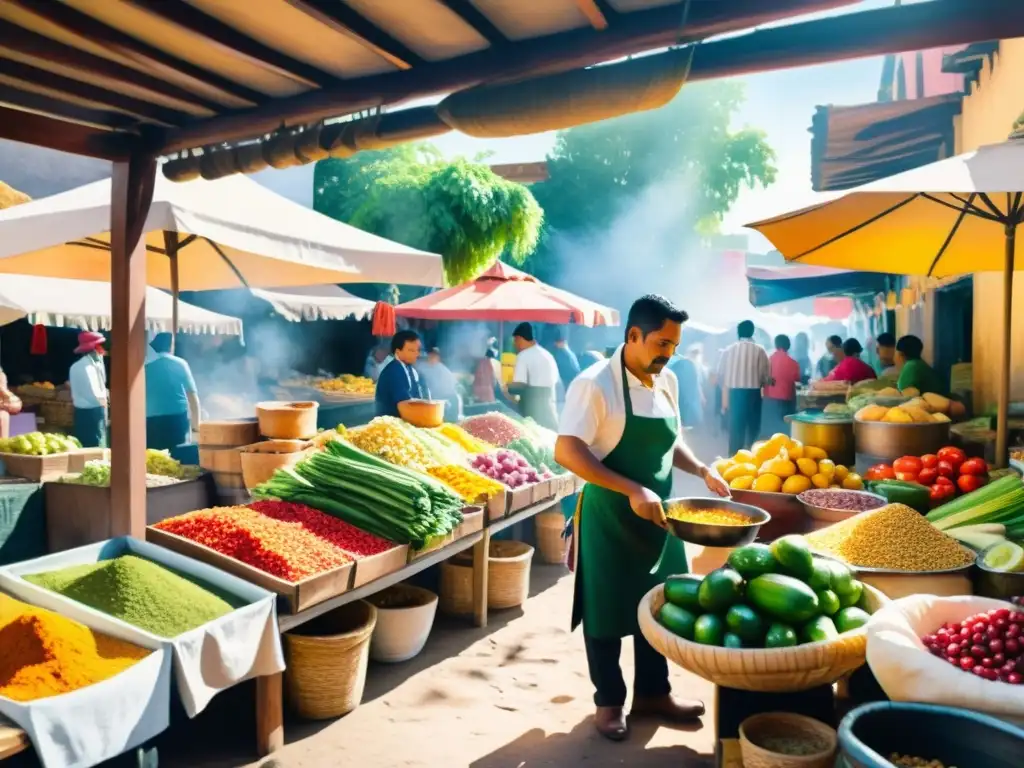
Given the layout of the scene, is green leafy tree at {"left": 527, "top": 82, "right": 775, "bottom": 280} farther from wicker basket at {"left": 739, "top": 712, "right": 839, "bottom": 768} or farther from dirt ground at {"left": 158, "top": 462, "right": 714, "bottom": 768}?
wicker basket at {"left": 739, "top": 712, "right": 839, "bottom": 768}

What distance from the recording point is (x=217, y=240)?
4074mm

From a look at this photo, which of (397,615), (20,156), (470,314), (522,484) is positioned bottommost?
(397,615)

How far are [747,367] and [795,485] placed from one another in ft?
19.9

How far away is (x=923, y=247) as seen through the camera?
17.9 feet

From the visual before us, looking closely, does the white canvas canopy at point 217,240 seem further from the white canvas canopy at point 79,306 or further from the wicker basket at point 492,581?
the white canvas canopy at point 79,306

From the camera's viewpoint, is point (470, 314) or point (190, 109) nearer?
point (190, 109)

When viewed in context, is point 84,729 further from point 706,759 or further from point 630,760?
point 706,759

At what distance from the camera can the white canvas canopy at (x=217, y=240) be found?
4.01m

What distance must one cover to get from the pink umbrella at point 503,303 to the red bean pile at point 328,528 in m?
5.47

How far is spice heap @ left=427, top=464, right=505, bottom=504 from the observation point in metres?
5.02

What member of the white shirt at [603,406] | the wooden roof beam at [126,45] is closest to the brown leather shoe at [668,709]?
the white shirt at [603,406]

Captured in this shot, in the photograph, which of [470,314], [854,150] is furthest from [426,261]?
[854,150]

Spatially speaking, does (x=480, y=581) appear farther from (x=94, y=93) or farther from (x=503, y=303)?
(x=503, y=303)

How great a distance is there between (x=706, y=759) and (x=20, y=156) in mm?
13185
